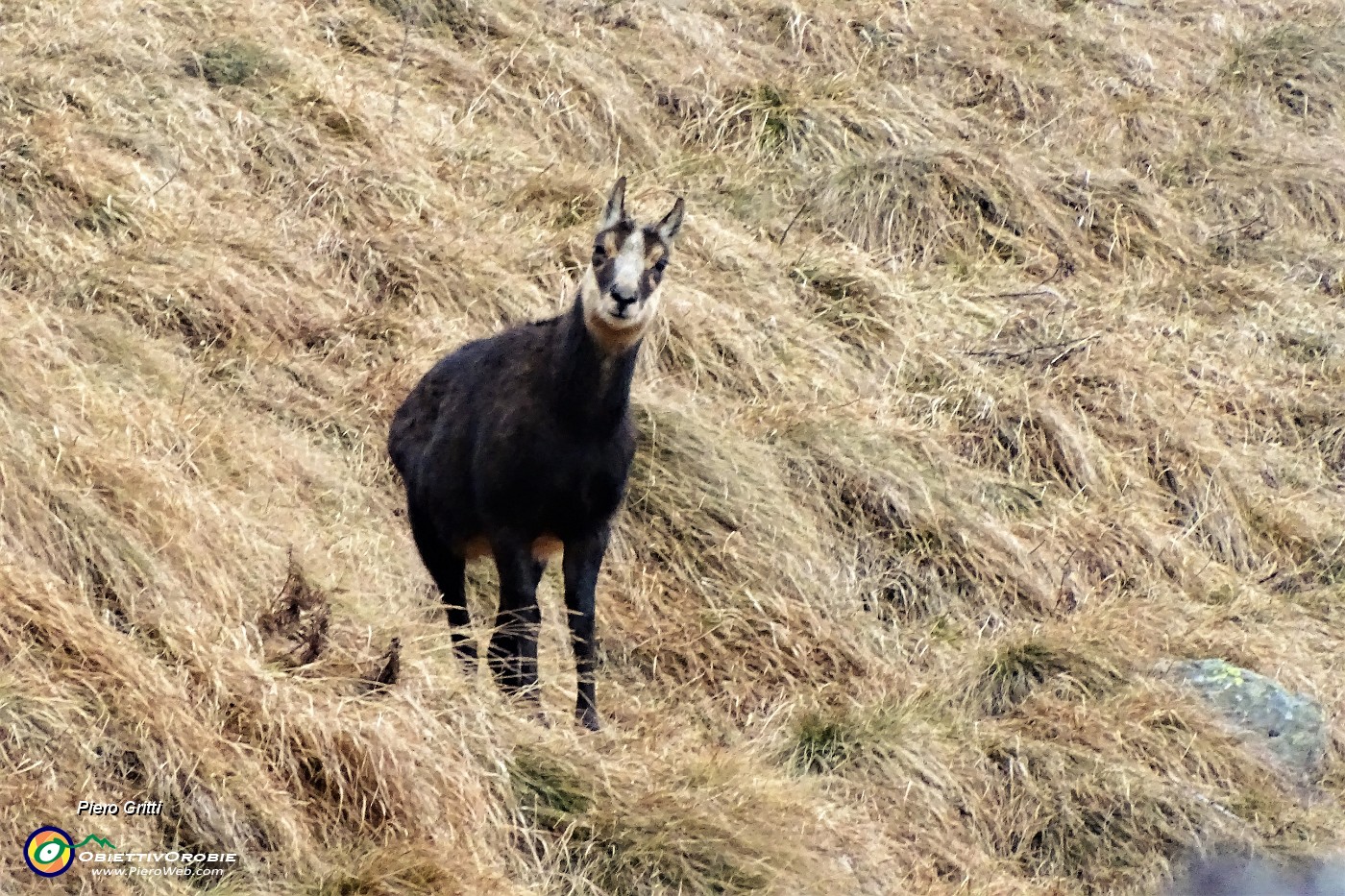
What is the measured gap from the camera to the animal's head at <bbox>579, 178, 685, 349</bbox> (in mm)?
5734

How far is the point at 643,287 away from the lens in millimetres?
5855

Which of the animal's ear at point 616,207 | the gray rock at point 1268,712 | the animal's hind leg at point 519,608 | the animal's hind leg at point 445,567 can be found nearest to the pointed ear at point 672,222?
the animal's ear at point 616,207

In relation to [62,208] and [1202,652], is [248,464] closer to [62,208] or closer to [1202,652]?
[62,208]

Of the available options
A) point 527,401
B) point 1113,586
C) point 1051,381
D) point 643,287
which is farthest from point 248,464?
point 1051,381

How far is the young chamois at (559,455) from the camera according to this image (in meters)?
5.80

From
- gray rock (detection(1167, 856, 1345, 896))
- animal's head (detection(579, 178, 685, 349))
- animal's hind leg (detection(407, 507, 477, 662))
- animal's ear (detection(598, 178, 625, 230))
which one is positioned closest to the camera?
animal's head (detection(579, 178, 685, 349))

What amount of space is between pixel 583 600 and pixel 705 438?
1942 millimetres

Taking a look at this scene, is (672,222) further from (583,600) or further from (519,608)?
(519,608)

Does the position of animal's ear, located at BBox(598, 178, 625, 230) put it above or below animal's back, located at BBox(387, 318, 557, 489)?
above

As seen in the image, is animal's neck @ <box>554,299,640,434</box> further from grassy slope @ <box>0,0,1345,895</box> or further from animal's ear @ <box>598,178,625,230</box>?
grassy slope @ <box>0,0,1345,895</box>

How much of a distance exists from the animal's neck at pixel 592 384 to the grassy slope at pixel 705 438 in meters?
0.90

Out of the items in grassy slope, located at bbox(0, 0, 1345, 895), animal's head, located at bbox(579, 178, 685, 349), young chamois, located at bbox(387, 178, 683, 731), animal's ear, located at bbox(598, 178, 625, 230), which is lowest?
grassy slope, located at bbox(0, 0, 1345, 895)

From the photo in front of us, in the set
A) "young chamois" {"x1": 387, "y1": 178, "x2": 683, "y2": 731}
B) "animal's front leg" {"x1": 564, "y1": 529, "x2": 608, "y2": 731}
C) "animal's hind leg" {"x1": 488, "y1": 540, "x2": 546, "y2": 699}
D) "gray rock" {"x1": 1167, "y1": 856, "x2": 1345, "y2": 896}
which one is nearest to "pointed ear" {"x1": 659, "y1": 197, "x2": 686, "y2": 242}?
"young chamois" {"x1": 387, "y1": 178, "x2": 683, "y2": 731}

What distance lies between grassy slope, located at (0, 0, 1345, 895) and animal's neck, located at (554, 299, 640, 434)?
2.97 ft
